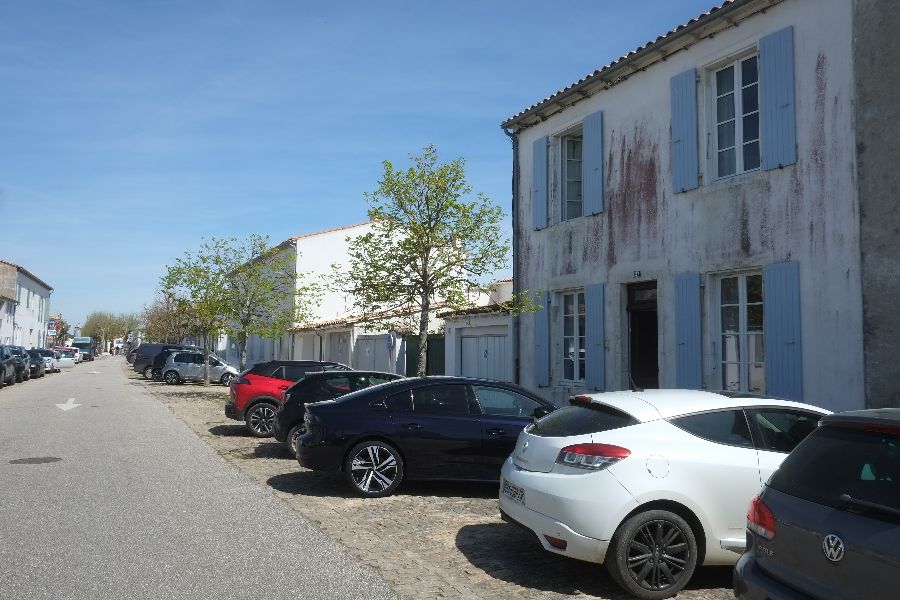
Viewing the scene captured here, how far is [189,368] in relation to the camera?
114ft

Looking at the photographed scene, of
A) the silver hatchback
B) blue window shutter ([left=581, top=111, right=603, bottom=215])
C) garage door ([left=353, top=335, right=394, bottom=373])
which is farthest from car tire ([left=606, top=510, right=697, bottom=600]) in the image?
the silver hatchback

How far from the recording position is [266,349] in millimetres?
44844

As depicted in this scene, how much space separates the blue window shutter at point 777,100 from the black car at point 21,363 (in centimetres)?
3186

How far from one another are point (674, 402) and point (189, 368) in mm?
32176

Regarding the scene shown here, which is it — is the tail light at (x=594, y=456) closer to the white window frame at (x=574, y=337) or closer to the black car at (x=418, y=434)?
the black car at (x=418, y=434)

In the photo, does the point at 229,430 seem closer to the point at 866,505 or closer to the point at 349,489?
the point at 349,489


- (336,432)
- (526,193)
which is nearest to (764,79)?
(526,193)

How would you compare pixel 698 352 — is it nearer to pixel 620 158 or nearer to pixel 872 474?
pixel 620 158

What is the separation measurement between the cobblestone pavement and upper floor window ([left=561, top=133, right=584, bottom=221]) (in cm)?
751

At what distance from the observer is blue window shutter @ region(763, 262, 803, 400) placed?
995 cm

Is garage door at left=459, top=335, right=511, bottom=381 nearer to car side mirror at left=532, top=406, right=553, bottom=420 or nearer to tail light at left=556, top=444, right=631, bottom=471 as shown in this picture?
car side mirror at left=532, top=406, right=553, bottom=420

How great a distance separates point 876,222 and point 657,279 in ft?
12.7

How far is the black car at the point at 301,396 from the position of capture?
38.0ft

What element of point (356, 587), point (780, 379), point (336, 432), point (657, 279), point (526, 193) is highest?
point (526, 193)
